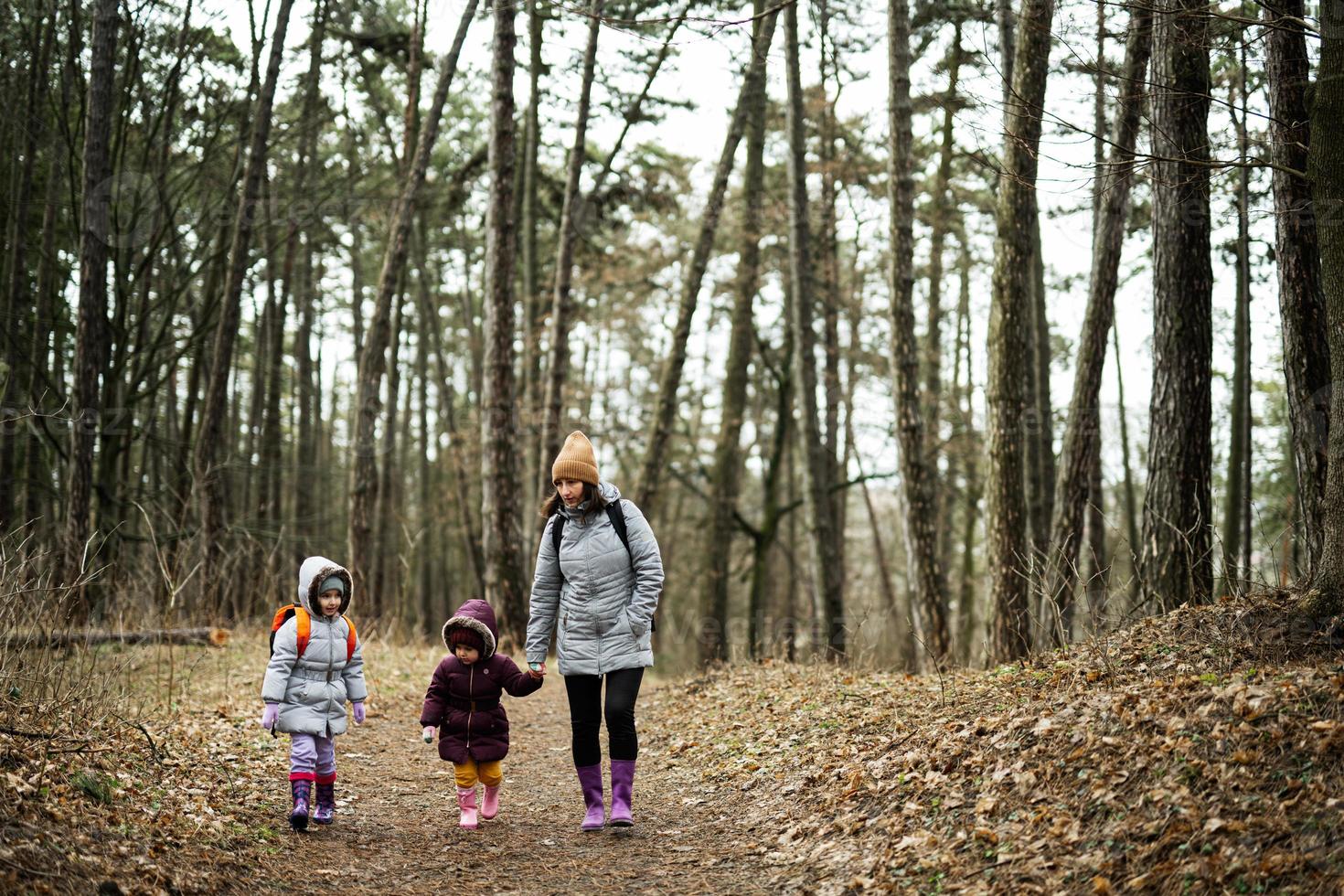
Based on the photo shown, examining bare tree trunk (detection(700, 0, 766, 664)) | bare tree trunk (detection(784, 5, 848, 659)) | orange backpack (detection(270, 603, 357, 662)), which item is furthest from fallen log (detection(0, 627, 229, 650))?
bare tree trunk (detection(700, 0, 766, 664))

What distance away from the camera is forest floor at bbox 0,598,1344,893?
4012 mm

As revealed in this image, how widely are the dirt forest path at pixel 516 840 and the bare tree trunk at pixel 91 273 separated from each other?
6.15 m

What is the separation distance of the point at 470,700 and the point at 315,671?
0.87 m

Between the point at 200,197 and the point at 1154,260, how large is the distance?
51.7 ft

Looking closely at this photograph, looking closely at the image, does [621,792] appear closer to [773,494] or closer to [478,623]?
[478,623]

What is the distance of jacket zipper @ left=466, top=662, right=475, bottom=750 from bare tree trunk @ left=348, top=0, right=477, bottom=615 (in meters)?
9.87

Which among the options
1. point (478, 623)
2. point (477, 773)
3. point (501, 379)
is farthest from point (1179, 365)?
point (501, 379)

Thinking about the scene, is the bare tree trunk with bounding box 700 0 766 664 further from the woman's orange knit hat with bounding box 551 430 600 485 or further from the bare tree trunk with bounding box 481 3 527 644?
the woman's orange knit hat with bounding box 551 430 600 485

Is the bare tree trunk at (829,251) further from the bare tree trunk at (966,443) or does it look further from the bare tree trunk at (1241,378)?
the bare tree trunk at (1241,378)

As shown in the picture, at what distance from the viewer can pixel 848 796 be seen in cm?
554

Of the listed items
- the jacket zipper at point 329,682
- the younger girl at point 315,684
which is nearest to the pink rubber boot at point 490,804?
the younger girl at point 315,684

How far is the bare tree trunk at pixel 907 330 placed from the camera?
11328 mm

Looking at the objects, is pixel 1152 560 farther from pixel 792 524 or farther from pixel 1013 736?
pixel 792 524

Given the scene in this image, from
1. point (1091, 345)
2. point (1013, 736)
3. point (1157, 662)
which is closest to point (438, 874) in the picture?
point (1013, 736)
